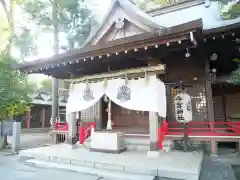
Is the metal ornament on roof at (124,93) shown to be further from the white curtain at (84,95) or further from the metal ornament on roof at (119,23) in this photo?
the metal ornament on roof at (119,23)

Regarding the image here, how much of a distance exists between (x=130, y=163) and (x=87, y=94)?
117 inches

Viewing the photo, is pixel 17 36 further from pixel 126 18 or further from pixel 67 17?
pixel 126 18

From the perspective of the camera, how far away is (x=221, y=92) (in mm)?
10094

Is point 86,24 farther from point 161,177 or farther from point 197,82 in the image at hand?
point 161,177

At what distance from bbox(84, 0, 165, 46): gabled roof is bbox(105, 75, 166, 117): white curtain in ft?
8.20

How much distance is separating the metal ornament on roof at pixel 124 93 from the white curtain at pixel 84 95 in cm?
69

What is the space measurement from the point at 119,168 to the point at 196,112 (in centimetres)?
427

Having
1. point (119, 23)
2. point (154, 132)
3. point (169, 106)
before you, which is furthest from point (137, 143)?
point (119, 23)

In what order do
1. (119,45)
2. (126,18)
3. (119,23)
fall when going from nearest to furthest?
(119,45), (126,18), (119,23)

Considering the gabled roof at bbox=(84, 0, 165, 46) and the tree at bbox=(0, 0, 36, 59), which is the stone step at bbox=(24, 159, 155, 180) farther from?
the tree at bbox=(0, 0, 36, 59)

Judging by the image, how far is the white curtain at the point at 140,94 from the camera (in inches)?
229

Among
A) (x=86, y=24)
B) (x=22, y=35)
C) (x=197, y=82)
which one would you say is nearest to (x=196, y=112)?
(x=197, y=82)

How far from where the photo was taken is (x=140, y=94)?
603 centimetres

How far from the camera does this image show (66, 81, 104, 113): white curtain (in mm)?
6785
